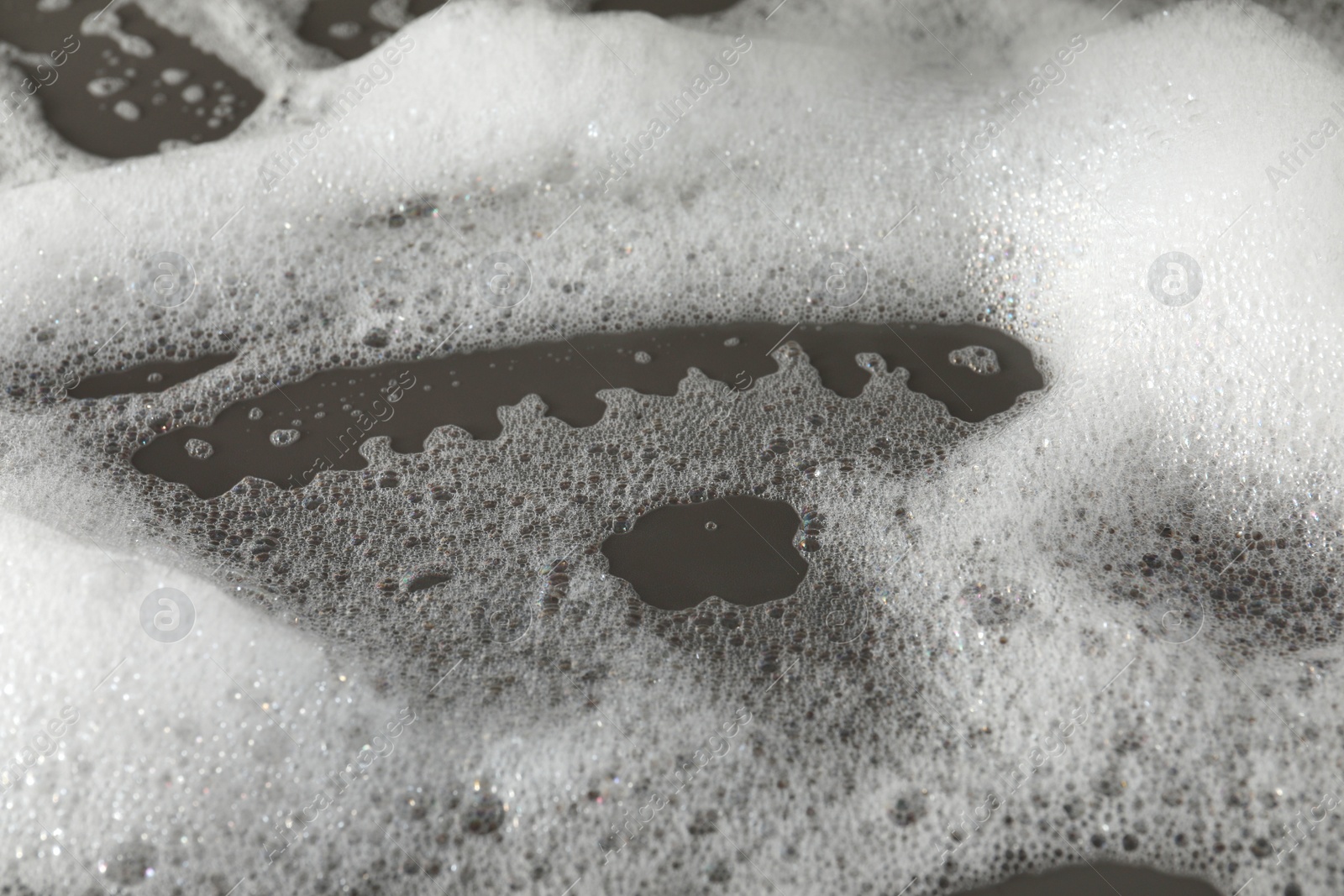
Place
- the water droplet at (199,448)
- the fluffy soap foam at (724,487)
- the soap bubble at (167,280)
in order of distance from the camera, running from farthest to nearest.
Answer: the soap bubble at (167,280)
the water droplet at (199,448)
the fluffy soap foam at (724,487)

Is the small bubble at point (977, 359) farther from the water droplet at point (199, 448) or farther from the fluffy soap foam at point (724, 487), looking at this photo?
the water droplet at point (199, 448)

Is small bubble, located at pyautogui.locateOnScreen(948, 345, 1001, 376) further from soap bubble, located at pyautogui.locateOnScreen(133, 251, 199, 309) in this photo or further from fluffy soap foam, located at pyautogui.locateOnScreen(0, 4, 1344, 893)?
soap bubble, located at pyautogui.locateOnScreen(133, 251, 199, 309)

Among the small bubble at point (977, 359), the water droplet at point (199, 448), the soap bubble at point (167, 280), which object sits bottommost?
the water droplet at point (199, 448)

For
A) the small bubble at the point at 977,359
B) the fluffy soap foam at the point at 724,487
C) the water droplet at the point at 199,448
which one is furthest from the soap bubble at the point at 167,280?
the small bubble at the point at 977,359

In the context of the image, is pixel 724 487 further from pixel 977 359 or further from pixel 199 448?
pixel 199 448

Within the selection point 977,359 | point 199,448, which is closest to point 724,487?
point 977,359

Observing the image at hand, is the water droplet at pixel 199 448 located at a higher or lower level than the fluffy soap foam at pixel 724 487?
lower

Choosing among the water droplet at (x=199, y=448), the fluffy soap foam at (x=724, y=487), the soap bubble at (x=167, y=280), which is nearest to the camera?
the fluffy soap foam at (x=724, y=487)
